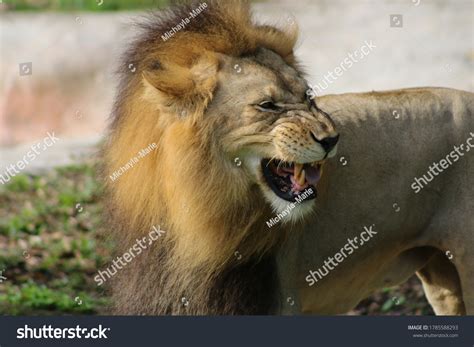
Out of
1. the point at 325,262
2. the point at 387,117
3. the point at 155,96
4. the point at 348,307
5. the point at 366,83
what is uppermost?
the point at 155,96

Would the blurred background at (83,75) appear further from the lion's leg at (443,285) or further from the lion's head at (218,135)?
the lion's head at (218,135)

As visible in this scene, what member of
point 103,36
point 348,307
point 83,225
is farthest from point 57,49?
point 348,307

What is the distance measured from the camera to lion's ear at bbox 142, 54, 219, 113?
459 centimetres

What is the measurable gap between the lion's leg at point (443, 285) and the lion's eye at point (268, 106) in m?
1.55

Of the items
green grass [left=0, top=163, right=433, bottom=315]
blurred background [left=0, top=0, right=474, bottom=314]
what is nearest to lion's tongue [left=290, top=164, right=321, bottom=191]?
green grass [left=0, top=163, right=433, bottom=315]

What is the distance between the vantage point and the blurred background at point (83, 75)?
8.03 meters

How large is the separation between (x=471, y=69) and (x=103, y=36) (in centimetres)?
410

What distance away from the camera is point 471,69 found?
11.1m

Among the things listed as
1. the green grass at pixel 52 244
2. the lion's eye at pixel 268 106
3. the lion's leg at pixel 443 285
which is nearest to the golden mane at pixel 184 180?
the lion's eye at pixel 268 106

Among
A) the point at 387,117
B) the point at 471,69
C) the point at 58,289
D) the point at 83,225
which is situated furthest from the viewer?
the point at 471,69

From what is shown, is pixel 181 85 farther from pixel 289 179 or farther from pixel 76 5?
pixel 76 5

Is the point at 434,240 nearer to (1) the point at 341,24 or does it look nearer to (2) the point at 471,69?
(2) the point at 471,69

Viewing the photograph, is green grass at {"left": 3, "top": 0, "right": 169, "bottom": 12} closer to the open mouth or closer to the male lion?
the male lion

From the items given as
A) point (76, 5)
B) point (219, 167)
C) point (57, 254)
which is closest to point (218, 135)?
point (219, 167)
